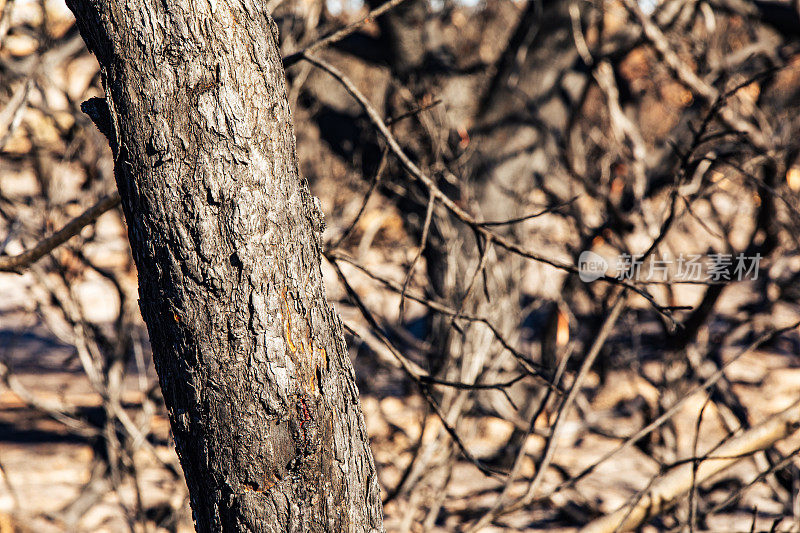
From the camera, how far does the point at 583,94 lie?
14.8ft

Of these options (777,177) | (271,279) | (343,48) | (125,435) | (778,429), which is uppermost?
(343,48)

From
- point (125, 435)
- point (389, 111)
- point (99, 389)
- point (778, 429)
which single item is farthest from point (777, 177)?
point (125, 435)

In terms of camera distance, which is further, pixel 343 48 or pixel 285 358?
pixel 343 48

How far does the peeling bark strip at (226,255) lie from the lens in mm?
1032

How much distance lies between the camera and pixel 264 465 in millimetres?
1127

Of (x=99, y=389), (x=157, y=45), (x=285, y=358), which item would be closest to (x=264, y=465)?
(x=285, y=358)

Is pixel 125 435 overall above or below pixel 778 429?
above

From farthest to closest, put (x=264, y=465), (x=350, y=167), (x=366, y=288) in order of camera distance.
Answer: (x=366, y=288) → (x=350, y=167) → (x=264, y=465)

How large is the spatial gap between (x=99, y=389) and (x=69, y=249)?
84 centimetres

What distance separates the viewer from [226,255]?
106 cm

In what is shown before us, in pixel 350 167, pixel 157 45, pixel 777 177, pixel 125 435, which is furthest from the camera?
pixel 350 167

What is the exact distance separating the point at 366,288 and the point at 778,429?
195 inches

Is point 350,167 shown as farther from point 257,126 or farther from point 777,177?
point 257,126

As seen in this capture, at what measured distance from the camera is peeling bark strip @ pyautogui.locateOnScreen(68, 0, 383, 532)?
1.03 m
